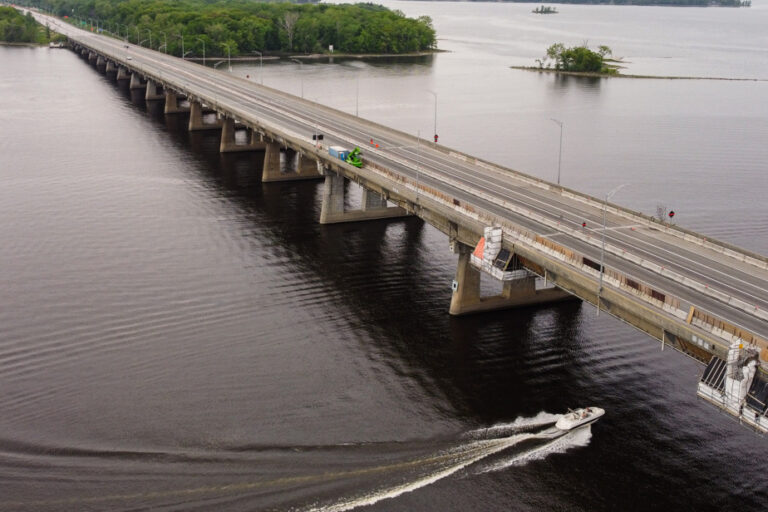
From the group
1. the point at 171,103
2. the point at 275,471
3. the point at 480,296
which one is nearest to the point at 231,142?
the point at 171,103

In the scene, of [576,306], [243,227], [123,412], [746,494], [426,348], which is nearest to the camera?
[746,494]

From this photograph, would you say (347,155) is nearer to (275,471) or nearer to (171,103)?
(275,471)

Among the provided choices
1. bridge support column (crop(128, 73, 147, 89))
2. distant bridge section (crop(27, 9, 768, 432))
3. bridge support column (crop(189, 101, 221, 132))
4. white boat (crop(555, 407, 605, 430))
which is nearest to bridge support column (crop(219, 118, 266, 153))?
bridge support column (crop(189, 101, 221, 132))

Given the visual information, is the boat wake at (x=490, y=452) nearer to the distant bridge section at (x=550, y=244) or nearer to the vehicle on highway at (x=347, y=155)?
the distant bridge section at (x=550, y=244)

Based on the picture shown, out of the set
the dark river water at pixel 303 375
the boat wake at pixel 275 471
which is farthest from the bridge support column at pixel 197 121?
the boat wake at pixel 275 471

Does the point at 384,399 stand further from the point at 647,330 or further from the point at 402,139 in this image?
the point at 402,139

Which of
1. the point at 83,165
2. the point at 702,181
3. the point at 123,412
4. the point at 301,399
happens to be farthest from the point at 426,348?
the point at 83,165
